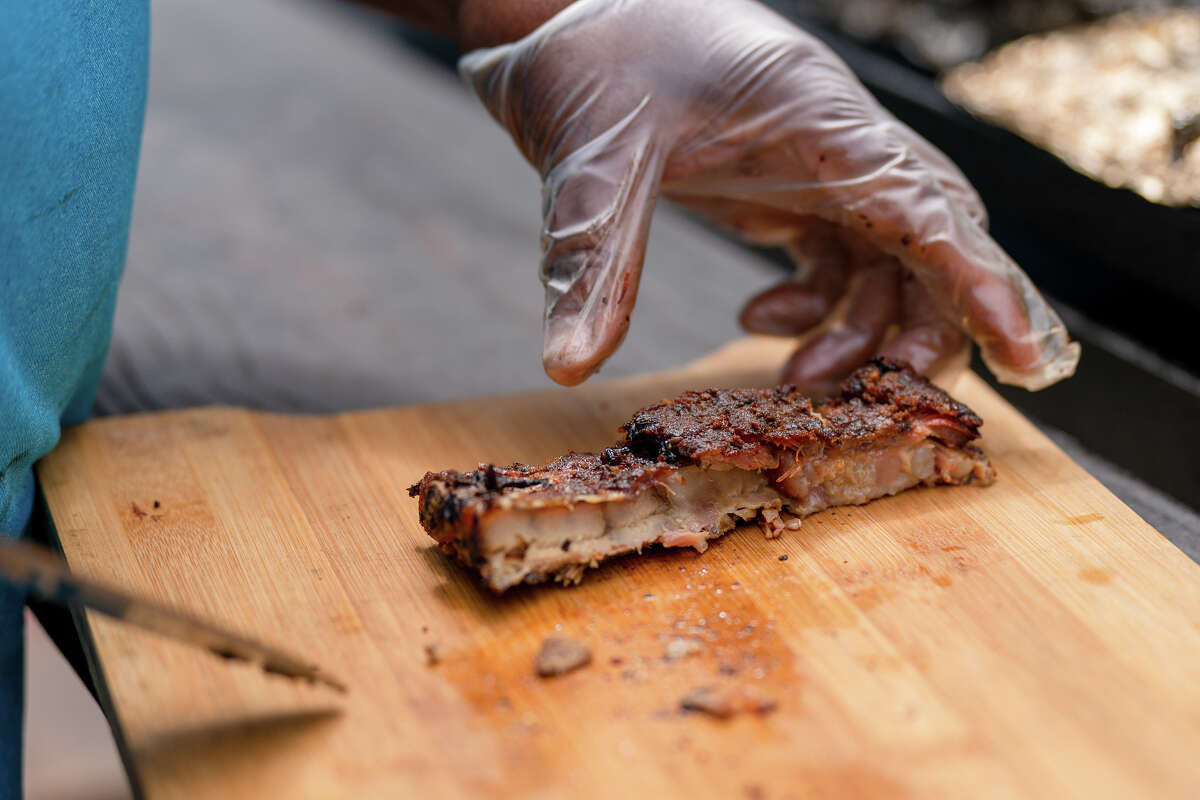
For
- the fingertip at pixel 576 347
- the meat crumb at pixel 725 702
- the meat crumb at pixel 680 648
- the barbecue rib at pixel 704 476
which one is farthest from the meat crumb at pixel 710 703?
the fingertip at pixel 576 347

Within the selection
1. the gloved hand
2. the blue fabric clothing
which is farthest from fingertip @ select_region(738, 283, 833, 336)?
the blue fabric clothing

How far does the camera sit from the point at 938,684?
1761 mm

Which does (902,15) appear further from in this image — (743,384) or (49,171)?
(49,171)

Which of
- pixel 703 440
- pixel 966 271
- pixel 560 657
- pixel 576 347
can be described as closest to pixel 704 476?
pixel 703 440

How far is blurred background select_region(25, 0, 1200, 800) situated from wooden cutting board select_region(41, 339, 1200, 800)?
51 cm

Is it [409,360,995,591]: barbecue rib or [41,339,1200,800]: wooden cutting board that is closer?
[41,339,1200,800]: wooden cutting board

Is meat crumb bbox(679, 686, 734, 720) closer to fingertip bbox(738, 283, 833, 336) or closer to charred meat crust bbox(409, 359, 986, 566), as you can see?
charred meat crust bbox(409, 359, 986, 566)

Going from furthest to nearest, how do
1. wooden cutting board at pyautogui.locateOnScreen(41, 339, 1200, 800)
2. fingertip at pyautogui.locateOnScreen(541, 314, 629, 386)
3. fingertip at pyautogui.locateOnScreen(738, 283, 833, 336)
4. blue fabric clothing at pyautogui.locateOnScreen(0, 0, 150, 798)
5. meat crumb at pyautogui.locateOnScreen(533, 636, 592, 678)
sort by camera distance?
fingertip at pyautogui.locateOnScreen(738, 283, 833, 336)
fingertip at pyautogui.locateOnScreen(541, 314, 629, 386)
blue fabric clothing at pyautogui.locateOnScreen(0, 0, 150, 798)
meat crumb at pyautogui.locateOnScreen(533, 636, 592, 678)
wooden cutting board at pyautogui.locateOnScreen(41, 339, 1200, 800)

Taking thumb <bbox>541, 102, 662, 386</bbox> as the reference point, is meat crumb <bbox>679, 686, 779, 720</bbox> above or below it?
below

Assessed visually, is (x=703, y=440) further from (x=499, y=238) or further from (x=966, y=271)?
(x=499, y=238)

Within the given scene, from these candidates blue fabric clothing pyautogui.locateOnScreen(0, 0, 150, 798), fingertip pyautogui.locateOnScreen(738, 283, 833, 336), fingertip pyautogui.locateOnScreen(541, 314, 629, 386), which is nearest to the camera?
blue fabric clothing pyautogui.locateOnScreen(0, 0, 150, 798)

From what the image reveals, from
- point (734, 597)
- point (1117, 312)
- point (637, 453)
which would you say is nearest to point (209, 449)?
point (637, 453)

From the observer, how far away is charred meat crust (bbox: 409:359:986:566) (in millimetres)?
1985

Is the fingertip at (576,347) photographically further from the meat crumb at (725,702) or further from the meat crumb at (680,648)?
the meat crumb at (725,702)
